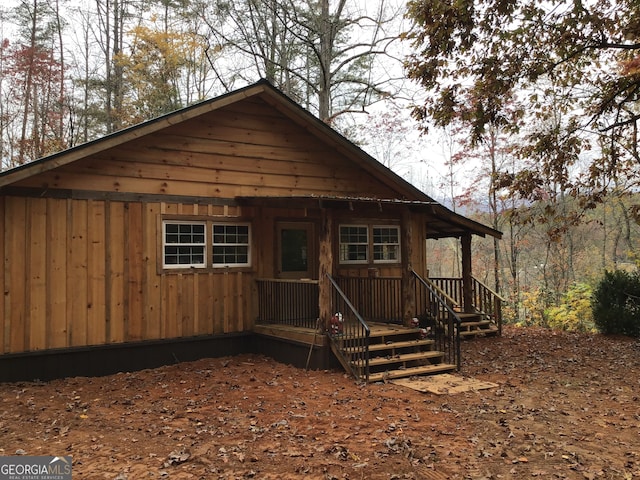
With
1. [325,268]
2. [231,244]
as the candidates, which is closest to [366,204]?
[325,268]

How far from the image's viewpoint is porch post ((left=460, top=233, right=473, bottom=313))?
13.1m

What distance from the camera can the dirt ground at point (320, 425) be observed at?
4703mm

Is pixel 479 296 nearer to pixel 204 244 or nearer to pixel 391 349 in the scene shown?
pixel 391 349

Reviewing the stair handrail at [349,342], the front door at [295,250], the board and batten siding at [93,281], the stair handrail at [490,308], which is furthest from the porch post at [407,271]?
the stair handrail at [490,308]

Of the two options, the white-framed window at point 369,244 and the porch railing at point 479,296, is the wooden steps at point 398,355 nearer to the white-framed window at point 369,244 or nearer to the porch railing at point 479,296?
the white-framed window at point 369,244

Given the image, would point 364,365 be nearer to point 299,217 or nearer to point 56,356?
point 299,217

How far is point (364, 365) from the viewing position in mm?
8109

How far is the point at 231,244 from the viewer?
1005 cm

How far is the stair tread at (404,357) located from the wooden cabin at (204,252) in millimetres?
44

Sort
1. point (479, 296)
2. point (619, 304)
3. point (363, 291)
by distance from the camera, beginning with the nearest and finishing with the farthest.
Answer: point (363, 291), point (619, 304), point (479, 296)

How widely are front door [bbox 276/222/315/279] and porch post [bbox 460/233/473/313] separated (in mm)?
4528

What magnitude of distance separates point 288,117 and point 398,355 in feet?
18.2

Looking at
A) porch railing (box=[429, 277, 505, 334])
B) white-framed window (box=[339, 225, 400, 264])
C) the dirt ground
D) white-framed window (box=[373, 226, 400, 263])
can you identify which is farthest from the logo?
porch railing (box=[429, 277, 505, 334])

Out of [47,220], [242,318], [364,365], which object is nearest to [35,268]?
[47,220]
